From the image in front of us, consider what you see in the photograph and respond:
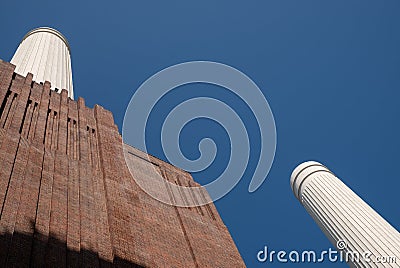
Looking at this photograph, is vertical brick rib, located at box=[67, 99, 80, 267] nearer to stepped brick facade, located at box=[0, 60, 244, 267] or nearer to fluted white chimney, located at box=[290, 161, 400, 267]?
stepped brick facade, located at box=[0, 60, 244, 267]

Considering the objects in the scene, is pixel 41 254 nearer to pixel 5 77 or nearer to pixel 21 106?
pixel 21 106

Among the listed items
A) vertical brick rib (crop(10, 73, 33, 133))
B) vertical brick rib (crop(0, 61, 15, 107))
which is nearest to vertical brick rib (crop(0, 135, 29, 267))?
vertical brick rib (crop(10, 73, 33, 133))

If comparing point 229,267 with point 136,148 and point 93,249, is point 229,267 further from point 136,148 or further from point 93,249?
point 136,148

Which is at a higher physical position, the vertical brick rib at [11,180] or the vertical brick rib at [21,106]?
the vertical brick rib at [21,106]

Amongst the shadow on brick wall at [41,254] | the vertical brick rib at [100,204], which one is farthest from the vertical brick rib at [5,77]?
the shadow on brick wall at [41,254]

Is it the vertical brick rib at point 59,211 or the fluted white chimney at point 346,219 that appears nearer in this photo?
the vertical brick rib at point 59,211

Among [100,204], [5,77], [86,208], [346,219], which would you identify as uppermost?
[5,77]

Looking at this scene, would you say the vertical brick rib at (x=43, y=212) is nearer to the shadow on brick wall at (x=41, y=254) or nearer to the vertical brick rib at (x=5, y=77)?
the shadow on brick wall at (x=41, y=254)

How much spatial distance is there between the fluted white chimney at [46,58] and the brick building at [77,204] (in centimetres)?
955

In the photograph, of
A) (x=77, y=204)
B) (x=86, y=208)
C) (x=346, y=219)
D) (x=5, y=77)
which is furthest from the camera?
(x=346, y=219)

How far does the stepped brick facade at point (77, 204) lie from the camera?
9492mm

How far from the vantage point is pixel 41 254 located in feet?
28.5

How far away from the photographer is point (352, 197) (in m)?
37.8

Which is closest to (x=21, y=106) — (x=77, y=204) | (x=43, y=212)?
(x=77, y=204)
